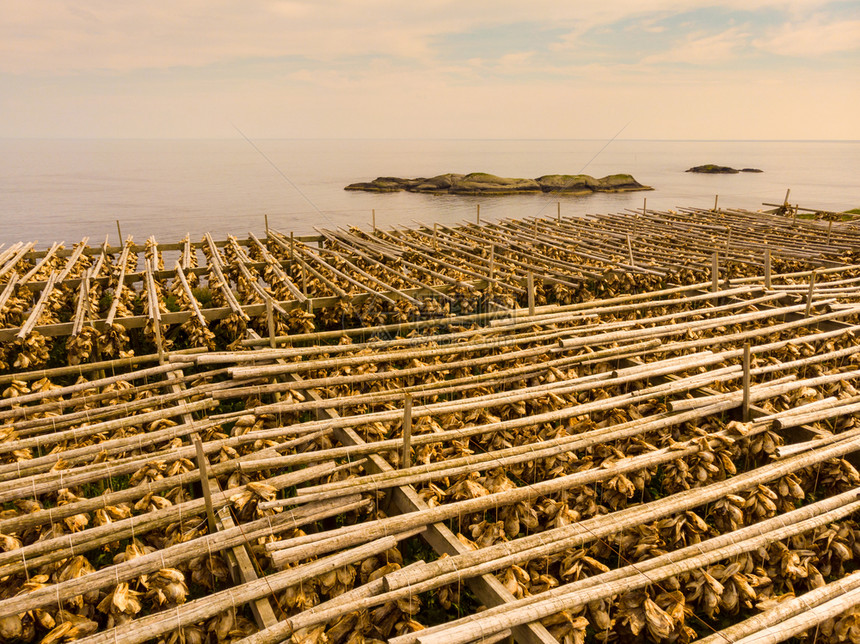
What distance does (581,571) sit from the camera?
514cm

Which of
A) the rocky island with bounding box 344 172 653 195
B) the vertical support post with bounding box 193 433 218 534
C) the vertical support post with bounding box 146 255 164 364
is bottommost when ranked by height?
the vertical support post with bounding box 193 433 218 534

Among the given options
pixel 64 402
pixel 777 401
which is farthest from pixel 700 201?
pixel 64 402

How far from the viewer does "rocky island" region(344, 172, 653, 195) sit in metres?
91.5

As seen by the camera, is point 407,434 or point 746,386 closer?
point 407,434

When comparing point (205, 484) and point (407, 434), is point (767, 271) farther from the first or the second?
point (205, 484)

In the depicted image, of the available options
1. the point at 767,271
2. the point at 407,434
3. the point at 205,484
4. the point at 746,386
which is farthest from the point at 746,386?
the point at 767,271

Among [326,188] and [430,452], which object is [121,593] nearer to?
[430,452]

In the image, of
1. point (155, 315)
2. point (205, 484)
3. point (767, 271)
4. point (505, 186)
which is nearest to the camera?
point (205, 484)

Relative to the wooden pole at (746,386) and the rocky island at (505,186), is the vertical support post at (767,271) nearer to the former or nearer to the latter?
the wooden pole at (746,386)

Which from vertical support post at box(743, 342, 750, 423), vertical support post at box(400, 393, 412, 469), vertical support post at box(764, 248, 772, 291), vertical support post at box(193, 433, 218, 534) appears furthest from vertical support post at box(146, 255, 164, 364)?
vertical support post at box(764, 248, 772, 291)

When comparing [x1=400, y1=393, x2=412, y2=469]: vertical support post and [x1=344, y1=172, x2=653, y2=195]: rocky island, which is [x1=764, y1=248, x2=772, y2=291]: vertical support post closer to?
[x1=400, y1=393, x2=412, y2=469]: vertical support post

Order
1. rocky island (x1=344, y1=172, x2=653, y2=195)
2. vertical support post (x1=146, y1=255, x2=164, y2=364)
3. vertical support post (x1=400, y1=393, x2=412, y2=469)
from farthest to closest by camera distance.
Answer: rocky island (x1=344, y1=172, x2=653, y2=195) < vertical support post (x1=146, y1=255, x2=164, y2=364) < vertical support post (x1=400, y1=393, x2=412, y2=469)

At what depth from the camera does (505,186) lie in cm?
9212

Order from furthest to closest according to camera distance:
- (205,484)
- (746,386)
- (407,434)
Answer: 1. (746,386)
2. (407,434)
3. (205,484)
